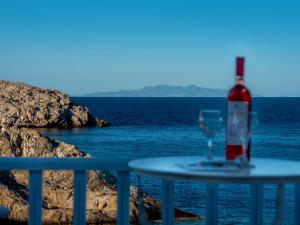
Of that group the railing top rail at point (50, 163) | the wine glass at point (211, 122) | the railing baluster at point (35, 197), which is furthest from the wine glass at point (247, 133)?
the railing baluster at point (35, 197)

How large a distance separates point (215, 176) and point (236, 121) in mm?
589

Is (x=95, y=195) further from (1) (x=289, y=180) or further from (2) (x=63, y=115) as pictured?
(2) (x=63, y=115)

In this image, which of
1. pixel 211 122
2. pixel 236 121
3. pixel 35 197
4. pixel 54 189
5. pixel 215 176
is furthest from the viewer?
pixel 54 189

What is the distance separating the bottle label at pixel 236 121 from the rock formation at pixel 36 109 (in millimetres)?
68694

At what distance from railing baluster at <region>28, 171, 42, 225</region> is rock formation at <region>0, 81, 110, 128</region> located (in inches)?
2674

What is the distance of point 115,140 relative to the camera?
2452 inches

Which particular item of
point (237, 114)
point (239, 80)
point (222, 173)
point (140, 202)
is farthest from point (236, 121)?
point (140, 202)

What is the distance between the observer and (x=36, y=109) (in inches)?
3036

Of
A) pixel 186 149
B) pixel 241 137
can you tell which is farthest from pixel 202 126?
pixel 186 149

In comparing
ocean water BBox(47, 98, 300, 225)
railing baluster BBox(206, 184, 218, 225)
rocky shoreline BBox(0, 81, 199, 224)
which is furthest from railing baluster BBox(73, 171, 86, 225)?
rocky shoreline BBox(0, 81, 199, 224)

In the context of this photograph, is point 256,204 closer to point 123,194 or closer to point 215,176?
point 123,194

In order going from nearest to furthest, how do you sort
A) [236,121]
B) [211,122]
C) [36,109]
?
[211,122]
[236,121]
[36,109]

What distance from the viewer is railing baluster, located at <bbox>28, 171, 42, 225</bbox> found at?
3.98 meters

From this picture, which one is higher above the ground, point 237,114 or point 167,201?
point 237,114
